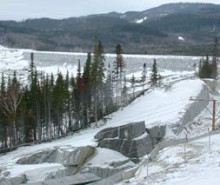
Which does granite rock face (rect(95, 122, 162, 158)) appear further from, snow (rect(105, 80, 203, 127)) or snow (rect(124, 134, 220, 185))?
snow (rect(105, 80, 203, 127))

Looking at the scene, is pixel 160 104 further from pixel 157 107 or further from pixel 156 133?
pixel 156 133

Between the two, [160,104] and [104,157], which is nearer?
[104,157]

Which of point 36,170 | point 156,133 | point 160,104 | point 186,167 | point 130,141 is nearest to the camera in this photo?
point 186,167

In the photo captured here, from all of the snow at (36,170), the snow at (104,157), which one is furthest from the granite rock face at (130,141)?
the snow at (36,170)

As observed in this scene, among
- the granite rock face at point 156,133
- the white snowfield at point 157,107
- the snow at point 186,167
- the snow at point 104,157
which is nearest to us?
the snow at point 186,167

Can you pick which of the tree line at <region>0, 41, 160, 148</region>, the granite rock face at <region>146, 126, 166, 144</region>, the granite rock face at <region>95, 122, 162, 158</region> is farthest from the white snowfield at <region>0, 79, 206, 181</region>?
the granite rock face at <region>95, 122, 162, 158</region>

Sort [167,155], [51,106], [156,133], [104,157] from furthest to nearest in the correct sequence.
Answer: [51,106]
[156,133]
[104,157]
[167,155]

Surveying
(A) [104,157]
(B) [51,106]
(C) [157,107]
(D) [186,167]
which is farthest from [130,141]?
(B) [51,106]

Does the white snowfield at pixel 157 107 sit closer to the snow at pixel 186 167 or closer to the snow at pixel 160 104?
the snow at pixel 160 104

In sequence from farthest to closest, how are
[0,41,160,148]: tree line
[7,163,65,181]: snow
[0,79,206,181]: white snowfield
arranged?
[0,41,160,148]: tree line < [0,79,206,181]: white snowfield < [7,163,65,181]: snow

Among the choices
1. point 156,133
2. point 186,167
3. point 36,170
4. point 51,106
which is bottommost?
point 36,170

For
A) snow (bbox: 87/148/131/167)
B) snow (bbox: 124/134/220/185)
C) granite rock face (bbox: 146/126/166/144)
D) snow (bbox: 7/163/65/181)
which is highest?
snow (bbox: 124/134/220/185)

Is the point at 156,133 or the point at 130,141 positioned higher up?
the point at 130,141

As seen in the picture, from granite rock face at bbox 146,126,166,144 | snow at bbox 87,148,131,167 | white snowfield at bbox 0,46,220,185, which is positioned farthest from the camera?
granite rock face at bbox 146,126,166,144
